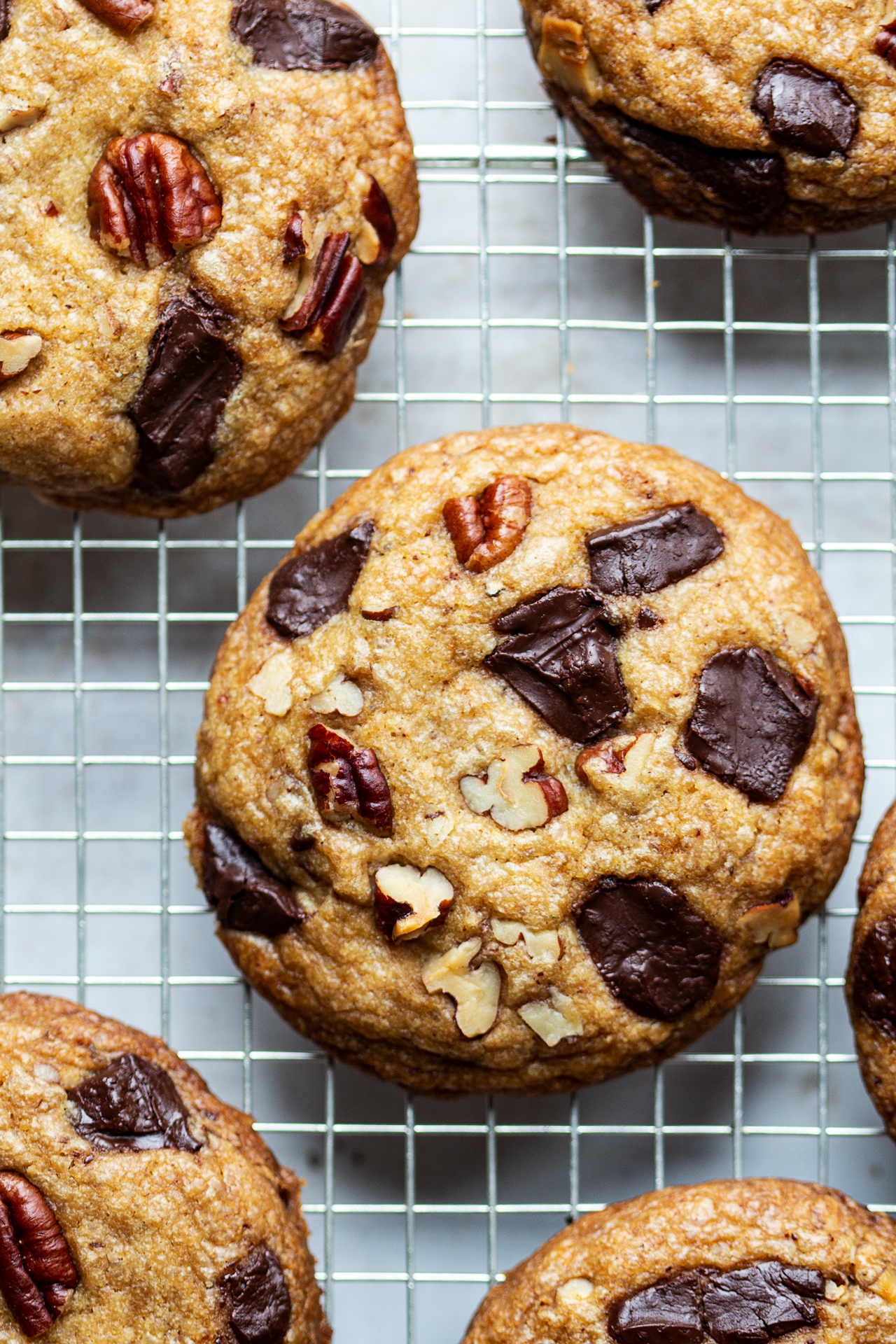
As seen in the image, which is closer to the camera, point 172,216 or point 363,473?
point 172,216

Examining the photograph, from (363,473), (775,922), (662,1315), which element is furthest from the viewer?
(363,473)

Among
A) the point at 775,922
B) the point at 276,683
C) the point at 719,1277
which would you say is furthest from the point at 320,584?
the point at 719,1277

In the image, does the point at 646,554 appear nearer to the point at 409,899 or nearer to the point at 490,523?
the point at 490,523

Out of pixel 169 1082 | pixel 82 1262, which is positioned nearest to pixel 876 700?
pixel 169 1082

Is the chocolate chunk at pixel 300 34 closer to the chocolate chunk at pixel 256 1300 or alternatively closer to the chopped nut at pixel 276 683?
the chopped nut at pixel 276 683

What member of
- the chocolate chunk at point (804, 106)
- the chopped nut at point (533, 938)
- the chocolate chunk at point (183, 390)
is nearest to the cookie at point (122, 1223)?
the chopped nut at point (533, 938)

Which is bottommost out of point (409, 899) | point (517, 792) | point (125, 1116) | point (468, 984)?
point (125, 1116)

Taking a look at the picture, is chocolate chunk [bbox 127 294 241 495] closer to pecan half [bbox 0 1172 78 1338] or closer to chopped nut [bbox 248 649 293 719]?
chopped nut [bbox 248 649 293 719]

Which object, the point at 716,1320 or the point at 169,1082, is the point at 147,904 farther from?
the point at 716,1320
